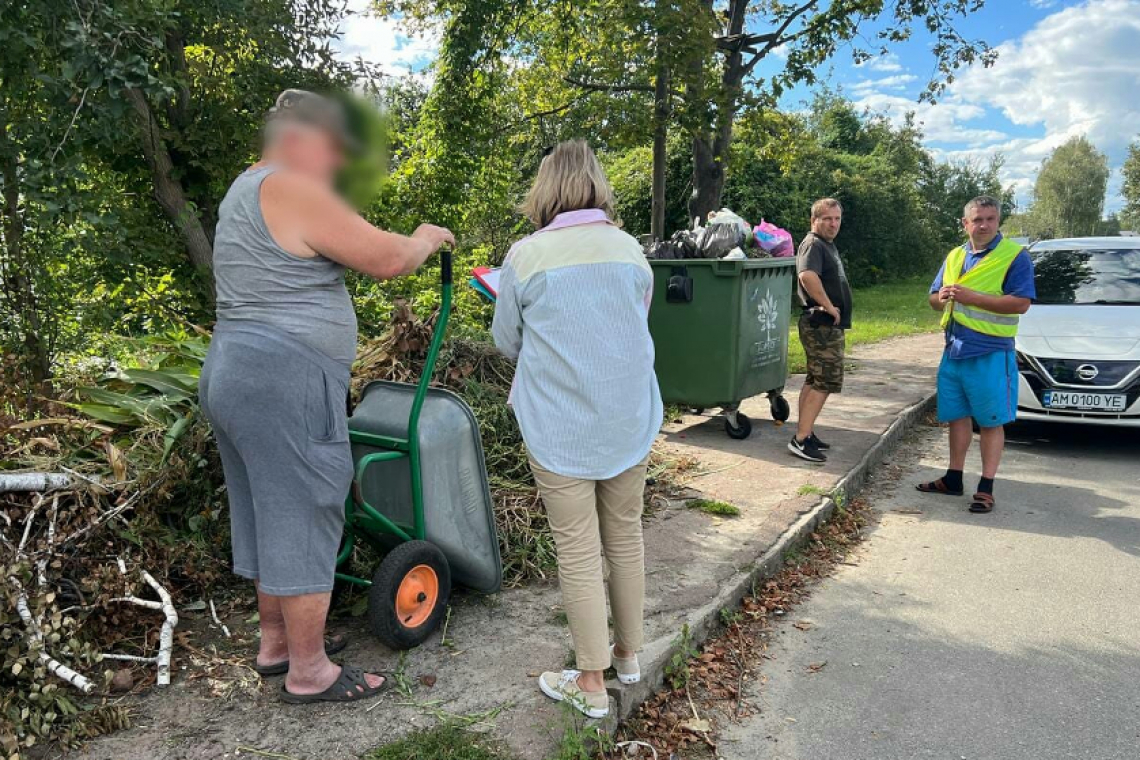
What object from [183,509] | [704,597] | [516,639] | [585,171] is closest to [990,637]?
[704,597]

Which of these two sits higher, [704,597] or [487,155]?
[487,155]

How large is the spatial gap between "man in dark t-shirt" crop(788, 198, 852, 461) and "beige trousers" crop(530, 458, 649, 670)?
3529mm

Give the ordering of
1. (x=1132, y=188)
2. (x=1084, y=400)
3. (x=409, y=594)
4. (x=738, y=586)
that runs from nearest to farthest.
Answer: (x=409, y=594) → (x=738, y=586) → (x=1084, y=400) → (x=1132, y=188)

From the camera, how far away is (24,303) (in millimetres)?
4160

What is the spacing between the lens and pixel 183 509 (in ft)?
11.8

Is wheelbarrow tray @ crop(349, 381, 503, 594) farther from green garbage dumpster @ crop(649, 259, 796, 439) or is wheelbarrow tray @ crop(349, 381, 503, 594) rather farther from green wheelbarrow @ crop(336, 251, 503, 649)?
green garbage dumpster @ crop(649, 259, 796, 439)

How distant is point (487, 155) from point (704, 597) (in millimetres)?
6879

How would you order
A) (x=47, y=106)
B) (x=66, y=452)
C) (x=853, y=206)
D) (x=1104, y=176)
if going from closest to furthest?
(x=66, y=452) < (x=47, y=106) < (x=853, y=206) < (x=1104, y=176)

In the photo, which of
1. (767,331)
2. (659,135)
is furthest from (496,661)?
(659,135)

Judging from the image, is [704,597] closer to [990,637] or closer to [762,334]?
[990,637]

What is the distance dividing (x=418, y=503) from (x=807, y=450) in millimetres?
3766

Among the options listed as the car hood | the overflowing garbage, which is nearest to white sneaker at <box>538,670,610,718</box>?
the overflowing garbage

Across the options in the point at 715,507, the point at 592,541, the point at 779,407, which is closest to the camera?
the point at 592,541

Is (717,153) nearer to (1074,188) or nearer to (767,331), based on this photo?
(767,331)
